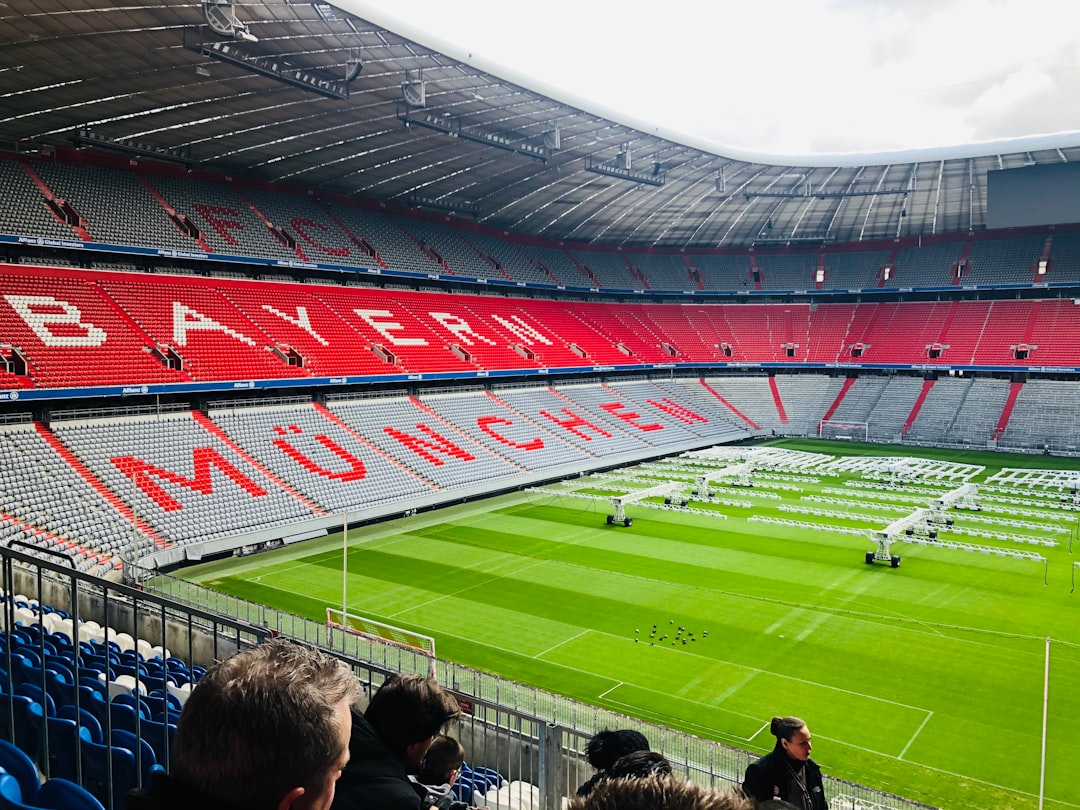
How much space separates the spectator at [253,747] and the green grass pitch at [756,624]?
44.0 ft

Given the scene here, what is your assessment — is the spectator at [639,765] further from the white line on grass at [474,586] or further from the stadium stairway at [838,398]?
the stadium stairway at [838,398]

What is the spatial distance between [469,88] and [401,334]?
14950 mm

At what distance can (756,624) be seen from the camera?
20.9 meters

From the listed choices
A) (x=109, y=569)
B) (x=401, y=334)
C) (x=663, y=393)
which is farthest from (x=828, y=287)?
(x=109, y=569)

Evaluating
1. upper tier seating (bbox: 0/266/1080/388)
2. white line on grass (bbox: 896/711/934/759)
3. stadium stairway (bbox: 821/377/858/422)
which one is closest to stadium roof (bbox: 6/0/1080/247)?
upper tier seating (bbox: 0/266/1080/388)

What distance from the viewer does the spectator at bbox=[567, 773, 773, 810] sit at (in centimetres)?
181

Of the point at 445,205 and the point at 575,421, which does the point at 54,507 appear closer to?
the point at 575,421

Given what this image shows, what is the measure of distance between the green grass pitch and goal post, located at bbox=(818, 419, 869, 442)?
24.4 meters

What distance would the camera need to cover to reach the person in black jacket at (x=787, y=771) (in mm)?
5934

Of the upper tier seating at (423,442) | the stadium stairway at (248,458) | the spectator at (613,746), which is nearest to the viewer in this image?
the spectator at (613,746)

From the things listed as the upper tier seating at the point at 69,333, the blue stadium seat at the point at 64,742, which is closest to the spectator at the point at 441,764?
the blue stadium seat at the point at 64,742

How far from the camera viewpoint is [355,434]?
36.4m

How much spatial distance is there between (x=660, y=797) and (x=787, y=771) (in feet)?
15.6

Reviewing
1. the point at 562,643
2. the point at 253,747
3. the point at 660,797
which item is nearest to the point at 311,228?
the point at 562,643
